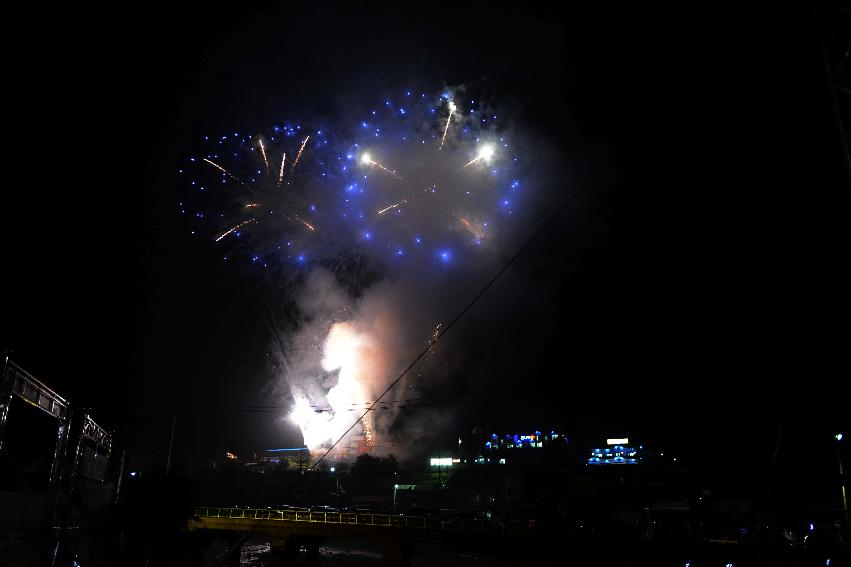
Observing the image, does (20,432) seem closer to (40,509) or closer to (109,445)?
(109,445)

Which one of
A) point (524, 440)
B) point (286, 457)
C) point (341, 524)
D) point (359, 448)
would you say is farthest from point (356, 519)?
point (286, 457)

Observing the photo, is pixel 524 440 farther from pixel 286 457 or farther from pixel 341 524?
pixel 341 524

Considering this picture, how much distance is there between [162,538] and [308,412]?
152 ft

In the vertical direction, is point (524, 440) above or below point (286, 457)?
above

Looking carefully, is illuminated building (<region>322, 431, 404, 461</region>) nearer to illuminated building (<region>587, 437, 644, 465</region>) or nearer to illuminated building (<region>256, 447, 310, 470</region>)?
illuminated building (<region>256, 447, 310, 470</region>)

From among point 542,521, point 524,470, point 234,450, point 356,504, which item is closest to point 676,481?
point 524,470

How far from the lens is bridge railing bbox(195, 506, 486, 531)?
32938 millimetres

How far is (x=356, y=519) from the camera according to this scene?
36906mm

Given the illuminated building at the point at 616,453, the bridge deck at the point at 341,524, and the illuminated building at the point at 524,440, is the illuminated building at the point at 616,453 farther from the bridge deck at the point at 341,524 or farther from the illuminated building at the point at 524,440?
the bridge deck at the point at 341,524

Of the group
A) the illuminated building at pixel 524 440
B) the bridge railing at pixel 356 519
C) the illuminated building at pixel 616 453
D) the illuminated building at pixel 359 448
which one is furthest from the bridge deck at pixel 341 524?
the illuminated building at pixel 524 440

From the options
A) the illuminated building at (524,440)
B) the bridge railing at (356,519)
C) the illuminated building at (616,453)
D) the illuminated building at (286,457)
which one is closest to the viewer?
the bridge railing at (356,519)

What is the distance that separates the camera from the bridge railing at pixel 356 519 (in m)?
32.9

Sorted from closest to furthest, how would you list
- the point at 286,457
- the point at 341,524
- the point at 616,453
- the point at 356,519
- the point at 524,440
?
the point at 341,524 → the point at 356,519 → the point at 616,453 → the point at 524,440 → the point at 286,457

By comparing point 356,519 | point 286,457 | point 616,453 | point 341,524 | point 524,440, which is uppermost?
point 524,440
